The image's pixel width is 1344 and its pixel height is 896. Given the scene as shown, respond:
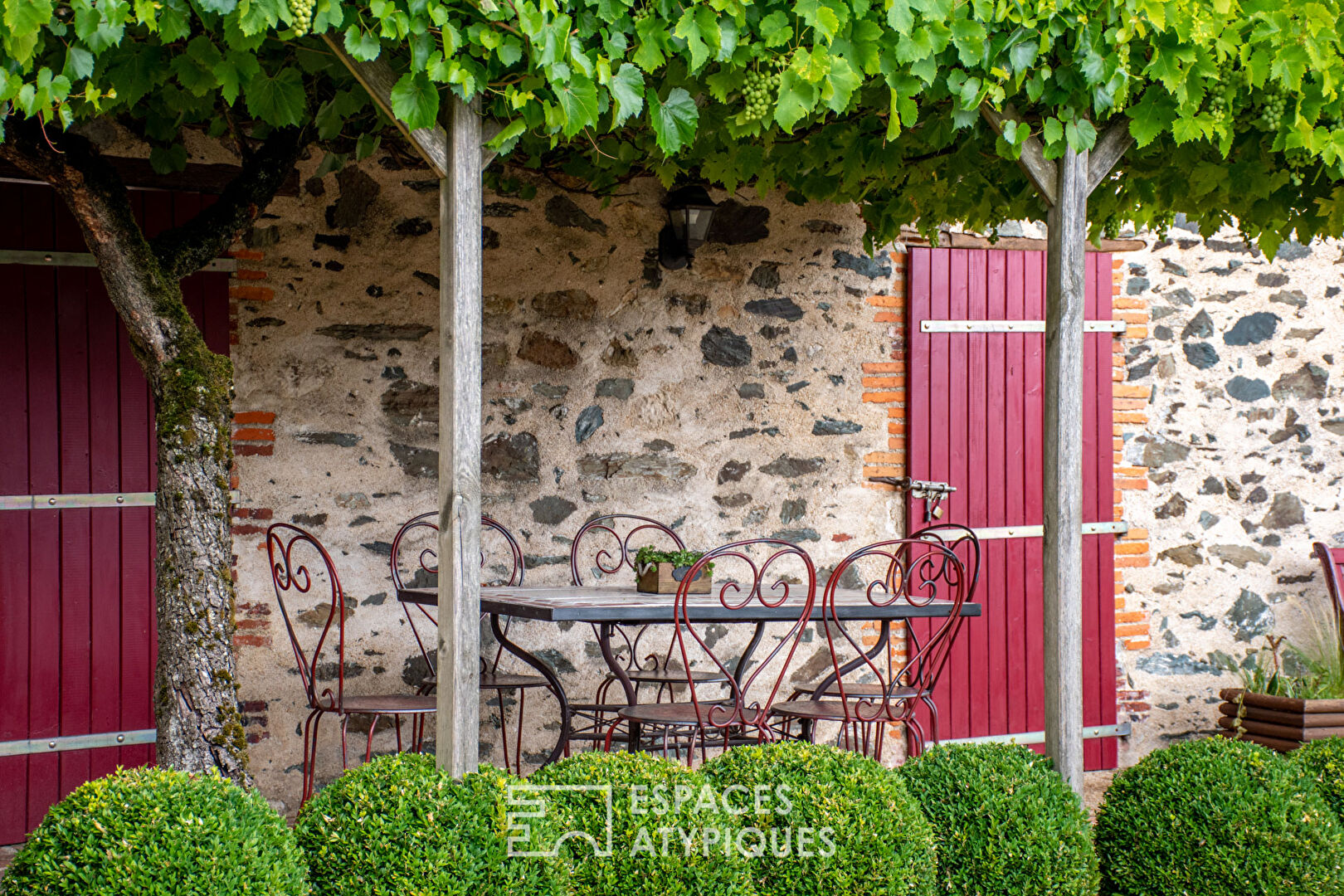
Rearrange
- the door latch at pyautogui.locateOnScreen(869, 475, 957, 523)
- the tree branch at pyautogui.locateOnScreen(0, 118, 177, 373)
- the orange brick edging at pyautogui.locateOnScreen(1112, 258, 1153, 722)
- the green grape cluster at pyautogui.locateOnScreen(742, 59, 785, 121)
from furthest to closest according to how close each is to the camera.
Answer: the orange brick edging at pyautogui.locateOnScreen(1112, 258, 1153, 722) → the door latch at pyautogui.locateOnScreen(869, 475, 957, 523) → the tree branch at pyautogui.locateOnScreen(0, 118, 177, 373) → the green grape cluster at pyautogui.locateOnScreen(742, 59, 785, 121)

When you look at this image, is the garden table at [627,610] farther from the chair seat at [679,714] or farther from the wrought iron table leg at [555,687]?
the chair seat at [679,714]

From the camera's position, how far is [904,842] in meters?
2.62

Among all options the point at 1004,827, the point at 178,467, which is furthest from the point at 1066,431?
the point at 178,467

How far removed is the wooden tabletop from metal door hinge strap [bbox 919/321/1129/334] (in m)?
1.55

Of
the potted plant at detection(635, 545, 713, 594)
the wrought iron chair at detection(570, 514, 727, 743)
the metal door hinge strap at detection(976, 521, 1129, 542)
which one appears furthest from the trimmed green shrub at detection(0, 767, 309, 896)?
the metal door hinge strap at detection(976, 521, 1129, 542)

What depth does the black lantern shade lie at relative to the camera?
4.58 metres

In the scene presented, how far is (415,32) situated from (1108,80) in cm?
160

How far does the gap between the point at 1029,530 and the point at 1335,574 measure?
1.41 meters

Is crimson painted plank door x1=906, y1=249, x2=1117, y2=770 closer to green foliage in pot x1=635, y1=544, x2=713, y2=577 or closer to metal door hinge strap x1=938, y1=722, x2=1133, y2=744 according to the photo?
metal door hinge strap x1=938, y1=722, x2=1133, y2=744

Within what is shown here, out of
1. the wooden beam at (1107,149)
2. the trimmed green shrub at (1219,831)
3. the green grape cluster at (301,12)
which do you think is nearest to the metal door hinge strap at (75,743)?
the green grape cluster at (301,12)

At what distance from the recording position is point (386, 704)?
11.8 feet

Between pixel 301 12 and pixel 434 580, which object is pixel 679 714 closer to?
pixel 434 580

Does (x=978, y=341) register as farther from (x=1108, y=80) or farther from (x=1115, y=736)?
(x=1108, y=80)

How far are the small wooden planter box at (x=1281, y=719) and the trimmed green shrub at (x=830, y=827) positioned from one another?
2.77 meters
